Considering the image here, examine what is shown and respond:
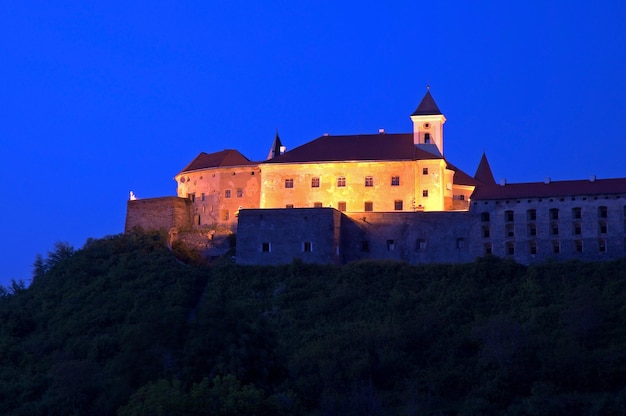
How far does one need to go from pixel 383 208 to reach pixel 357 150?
473 centimetres

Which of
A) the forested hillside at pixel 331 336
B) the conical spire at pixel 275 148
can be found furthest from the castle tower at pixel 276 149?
the forested hillside at pixel 331 336

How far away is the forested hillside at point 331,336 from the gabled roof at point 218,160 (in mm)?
7439

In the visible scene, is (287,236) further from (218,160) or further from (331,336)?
(218,160)

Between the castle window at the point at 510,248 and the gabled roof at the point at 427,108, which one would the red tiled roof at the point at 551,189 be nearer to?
the castle window at the point at 510,248

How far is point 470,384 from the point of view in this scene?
58375 millimetres

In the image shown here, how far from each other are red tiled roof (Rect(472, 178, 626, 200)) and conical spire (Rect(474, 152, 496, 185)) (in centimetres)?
1177

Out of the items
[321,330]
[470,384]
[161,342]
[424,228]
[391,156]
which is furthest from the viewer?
[391,156]

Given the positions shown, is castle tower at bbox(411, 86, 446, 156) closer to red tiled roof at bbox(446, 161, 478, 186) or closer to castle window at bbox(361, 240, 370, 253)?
red tiled roof at bbox(446, 161, 478, 186)

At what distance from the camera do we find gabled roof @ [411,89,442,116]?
7788cm

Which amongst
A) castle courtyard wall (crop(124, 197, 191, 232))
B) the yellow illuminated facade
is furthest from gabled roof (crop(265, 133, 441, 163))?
castle courtyard wall (crop(124, 197, 191, 232))

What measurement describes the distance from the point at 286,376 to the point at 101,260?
94.9 ft

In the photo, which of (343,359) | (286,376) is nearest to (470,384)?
(343,359)

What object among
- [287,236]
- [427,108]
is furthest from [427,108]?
[287,236]

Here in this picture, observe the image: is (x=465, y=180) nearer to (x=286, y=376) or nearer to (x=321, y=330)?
(x=321, y=330)
